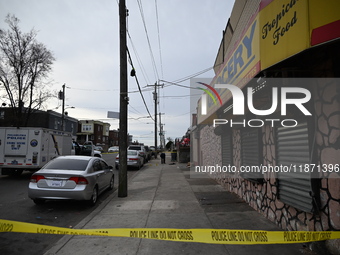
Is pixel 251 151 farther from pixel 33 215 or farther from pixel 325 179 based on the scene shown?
pixel 33 215

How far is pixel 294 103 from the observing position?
4.14 metres

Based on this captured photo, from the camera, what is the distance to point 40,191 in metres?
6.44

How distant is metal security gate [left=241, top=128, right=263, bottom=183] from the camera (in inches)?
237

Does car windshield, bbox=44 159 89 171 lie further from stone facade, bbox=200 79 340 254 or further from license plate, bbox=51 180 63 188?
stone facade, bbox=200 79 340 254

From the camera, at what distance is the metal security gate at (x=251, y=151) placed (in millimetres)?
6016

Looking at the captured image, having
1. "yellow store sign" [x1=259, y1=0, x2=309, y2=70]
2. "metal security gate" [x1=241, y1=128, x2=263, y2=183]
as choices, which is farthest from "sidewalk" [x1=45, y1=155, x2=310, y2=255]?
"yellow store sign" [x1=259, y1=0, x2=309, y2=70]

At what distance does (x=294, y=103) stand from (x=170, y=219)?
3.61m

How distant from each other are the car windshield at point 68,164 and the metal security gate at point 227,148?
4986mm

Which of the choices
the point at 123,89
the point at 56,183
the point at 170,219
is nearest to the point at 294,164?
the point at 170,219

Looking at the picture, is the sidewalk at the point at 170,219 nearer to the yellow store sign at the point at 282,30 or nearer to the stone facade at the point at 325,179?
the stone facade at the point at 325,179

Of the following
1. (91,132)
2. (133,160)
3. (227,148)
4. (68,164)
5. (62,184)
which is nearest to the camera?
(62,184)

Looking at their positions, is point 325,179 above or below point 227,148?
below

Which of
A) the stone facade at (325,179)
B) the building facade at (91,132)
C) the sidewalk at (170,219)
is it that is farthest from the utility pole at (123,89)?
the building facade at (91,132)

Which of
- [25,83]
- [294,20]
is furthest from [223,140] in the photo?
[25,83]
